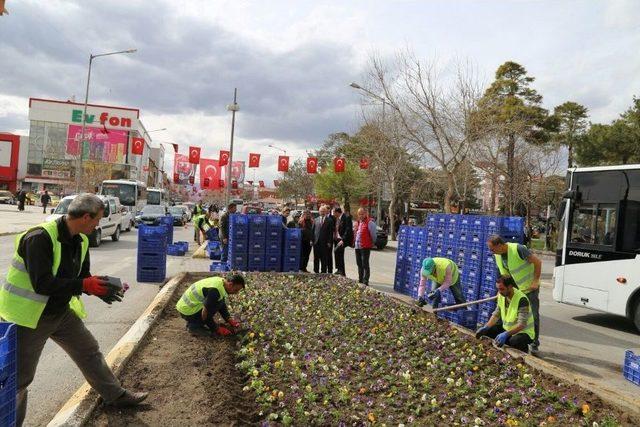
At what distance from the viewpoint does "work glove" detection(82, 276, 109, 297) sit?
342 centimetres

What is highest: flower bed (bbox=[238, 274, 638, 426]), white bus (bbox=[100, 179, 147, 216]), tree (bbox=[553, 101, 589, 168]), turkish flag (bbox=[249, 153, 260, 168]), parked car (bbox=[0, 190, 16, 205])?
tree (bbox=[553, 101, 589, 168])

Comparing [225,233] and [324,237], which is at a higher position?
[324,237]

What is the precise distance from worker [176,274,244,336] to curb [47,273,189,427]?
587 mm

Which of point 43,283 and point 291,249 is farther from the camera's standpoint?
point 291,249

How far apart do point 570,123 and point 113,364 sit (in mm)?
40161

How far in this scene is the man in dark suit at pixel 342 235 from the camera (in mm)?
12320

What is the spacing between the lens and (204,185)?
35500mm

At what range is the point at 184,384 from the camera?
15.5ft

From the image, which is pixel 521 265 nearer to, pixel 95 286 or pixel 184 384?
pixel 184 384

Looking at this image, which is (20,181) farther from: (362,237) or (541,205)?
(362,237)

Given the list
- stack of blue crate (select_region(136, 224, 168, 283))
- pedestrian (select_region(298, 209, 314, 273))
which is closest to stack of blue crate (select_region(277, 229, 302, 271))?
pedestrian (select_region(298, 209, 314, 273))

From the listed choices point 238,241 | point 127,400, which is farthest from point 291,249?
point 127,400

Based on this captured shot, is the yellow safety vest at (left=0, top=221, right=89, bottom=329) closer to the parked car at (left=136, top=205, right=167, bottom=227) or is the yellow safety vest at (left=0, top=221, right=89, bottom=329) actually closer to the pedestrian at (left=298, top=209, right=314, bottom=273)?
the pedestrian at (left=298, top=209, right=314, bottom=273)

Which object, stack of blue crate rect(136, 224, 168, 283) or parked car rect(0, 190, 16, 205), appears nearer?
stack of blue crate rect(136, 224, 168, 283)
